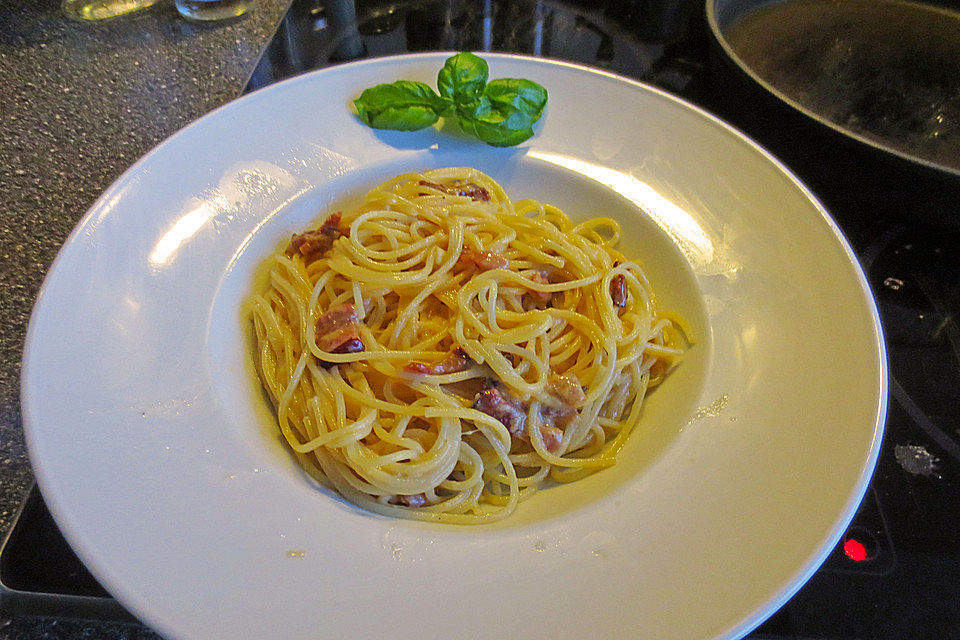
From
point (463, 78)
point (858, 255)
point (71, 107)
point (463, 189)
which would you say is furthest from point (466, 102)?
point (71, 107)

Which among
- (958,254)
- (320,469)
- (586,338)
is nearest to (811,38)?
(958,254)

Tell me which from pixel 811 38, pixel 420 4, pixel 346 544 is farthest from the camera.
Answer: pixel 420 4

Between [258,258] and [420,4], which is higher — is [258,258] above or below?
below

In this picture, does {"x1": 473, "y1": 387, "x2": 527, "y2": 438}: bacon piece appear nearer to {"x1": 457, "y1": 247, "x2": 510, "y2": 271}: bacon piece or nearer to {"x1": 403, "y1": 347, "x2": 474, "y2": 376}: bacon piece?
{"x1": 403, "y1": 347, "x2": 474, "y2": 376}: bacon piece

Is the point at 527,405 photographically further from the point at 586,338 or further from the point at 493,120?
the point at 493,120

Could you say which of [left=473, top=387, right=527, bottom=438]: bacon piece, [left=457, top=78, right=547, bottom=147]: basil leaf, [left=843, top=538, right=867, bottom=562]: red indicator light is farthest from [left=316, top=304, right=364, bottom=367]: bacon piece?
[left=843, top=538, right=867, bottom=562]: red indicator light

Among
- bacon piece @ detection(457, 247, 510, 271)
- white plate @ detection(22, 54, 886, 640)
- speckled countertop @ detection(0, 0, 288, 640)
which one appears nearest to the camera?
white plate @ detection(22, 54, 886, 640)

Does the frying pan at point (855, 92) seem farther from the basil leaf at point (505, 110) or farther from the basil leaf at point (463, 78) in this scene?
the basil leaf at point (463, 78)

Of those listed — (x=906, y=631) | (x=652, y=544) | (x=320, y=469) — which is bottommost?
(x=906, y=631)
